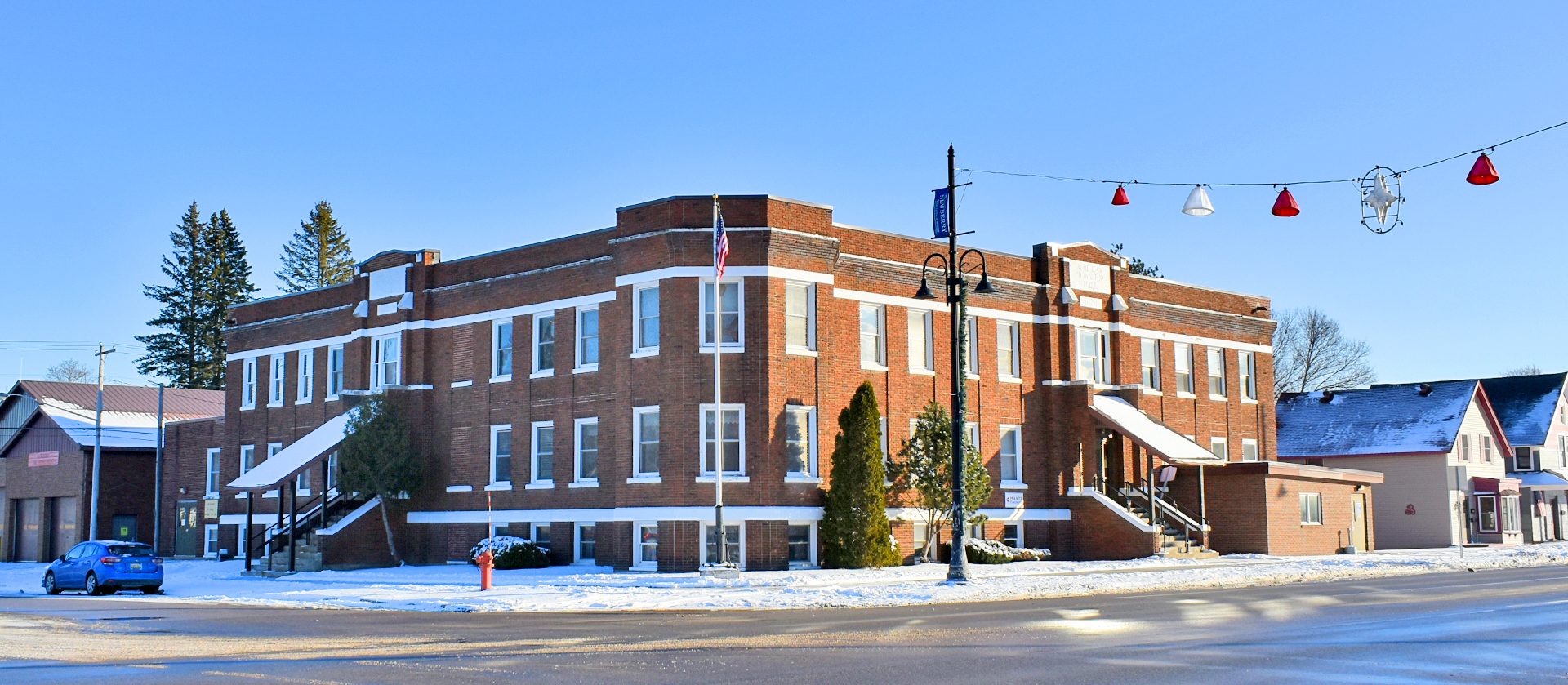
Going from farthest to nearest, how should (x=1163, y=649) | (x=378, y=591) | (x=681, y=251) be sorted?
(x=681, y=251) < (x=378, y=591) < (x=1163, y=649)

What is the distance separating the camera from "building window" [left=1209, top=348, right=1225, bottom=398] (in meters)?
47.3

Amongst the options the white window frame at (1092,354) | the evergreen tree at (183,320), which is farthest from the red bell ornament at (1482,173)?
the evergreen tree at (183,320)

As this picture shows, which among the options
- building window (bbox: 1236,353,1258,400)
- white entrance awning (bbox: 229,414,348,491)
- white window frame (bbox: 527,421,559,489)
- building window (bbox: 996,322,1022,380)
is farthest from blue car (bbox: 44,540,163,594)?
building window (bbox: 1236,353,1258,400)

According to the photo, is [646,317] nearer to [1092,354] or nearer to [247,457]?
[1092,354]

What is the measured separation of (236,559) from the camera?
146 feet

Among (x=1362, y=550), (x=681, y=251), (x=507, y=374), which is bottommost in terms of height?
(x=1362, y=550)

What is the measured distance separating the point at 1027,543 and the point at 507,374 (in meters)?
16.0

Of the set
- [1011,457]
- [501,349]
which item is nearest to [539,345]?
[501,349]

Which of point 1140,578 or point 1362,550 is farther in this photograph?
point 1362,550

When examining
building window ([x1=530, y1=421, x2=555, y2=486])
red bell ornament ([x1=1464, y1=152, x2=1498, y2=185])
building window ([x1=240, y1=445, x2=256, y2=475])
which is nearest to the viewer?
red bell ornament ([x1=1464, y1=152, x2=1498, y2=185])

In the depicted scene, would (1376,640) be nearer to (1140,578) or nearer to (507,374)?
(1140,578)

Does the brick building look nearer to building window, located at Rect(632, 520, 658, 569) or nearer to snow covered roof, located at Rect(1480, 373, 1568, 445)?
building window, located at Rect(632, 520, 658, 569)

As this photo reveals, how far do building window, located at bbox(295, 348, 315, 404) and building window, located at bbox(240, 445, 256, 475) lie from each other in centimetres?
318

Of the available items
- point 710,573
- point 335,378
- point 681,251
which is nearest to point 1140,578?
point 710,573
